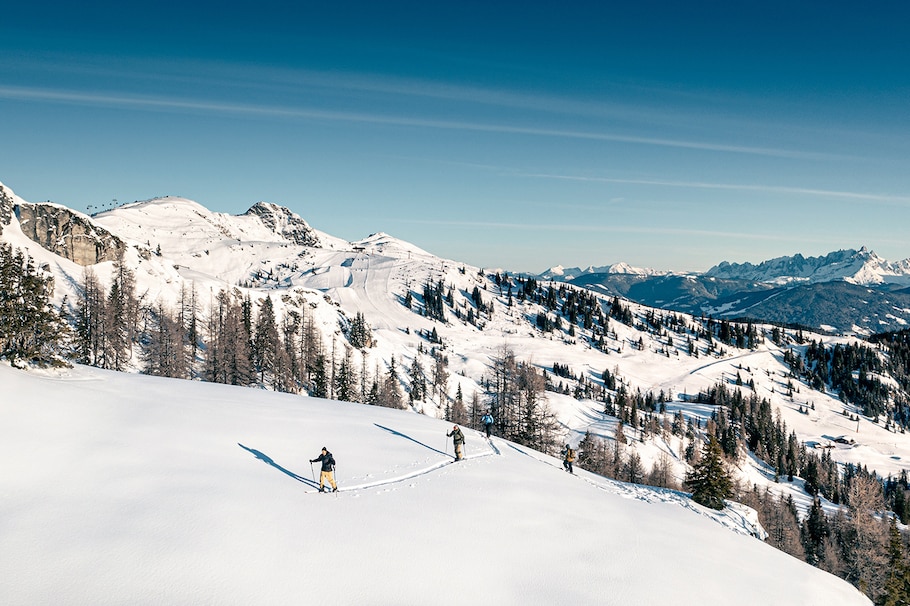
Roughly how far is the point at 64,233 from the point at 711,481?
14193cm

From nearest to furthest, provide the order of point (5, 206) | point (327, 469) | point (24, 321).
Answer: point (327, 469), point (24, 321), point (5, 206)

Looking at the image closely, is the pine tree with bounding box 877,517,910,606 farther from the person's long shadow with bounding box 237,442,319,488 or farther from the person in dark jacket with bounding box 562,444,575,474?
the person's long shadow with bounding box 237,442,319,488

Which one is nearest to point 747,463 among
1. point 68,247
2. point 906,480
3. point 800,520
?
point 800,520

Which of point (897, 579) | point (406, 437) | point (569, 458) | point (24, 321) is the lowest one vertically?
point (897, 579)

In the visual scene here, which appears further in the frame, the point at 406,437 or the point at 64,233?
the point at 64,233

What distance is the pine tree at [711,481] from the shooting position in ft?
117

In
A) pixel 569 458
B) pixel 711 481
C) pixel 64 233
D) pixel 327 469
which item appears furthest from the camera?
pixel 64 233

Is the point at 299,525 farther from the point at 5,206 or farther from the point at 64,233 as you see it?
the point at 5,206

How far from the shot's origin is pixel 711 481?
3778 cm

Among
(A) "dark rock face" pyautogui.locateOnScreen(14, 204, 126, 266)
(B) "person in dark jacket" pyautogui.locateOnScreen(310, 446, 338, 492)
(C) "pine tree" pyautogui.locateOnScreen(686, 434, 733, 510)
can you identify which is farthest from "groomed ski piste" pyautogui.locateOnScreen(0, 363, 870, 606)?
(A) "dark rock face" pyautogui.locateOnScreen(14, 204, 126, 266)

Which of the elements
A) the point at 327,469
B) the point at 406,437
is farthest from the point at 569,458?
the point at 327,469

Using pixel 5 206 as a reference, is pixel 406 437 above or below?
below

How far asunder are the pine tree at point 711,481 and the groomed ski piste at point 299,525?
1081cm

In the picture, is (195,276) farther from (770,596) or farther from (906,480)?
(906,480)
